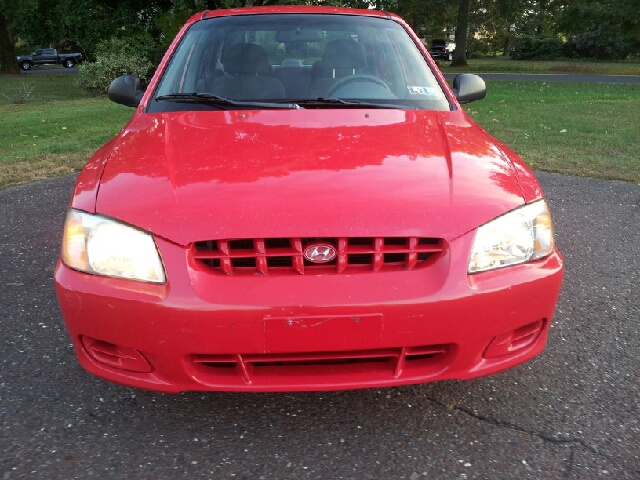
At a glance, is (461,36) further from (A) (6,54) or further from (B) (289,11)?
(B) (289,11)

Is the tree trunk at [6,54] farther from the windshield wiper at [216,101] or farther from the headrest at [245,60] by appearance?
the windshield wiper at [216,101]

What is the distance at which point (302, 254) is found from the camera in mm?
1963

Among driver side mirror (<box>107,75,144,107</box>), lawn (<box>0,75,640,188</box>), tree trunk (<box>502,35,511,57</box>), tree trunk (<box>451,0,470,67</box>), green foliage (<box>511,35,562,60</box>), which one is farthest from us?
tree trunk (<box>502,35,511,57</box>)

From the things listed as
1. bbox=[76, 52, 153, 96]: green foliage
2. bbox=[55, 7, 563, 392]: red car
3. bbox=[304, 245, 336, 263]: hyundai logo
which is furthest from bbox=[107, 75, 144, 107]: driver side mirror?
bbox=[76, 52, 153, 96]: green foliage

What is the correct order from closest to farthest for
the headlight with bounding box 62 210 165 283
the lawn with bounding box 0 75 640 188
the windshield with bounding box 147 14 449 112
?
the headlight with bounding box 62 210 165 283
the windshield with bounding box 147 14 449 112
the lawn with bounding box 0 75 640 188

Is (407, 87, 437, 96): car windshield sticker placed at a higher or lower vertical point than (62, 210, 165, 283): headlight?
higher

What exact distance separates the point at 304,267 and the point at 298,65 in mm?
1757

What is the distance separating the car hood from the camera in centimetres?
201

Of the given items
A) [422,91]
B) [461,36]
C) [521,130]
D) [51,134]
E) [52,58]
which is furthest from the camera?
[52,58]

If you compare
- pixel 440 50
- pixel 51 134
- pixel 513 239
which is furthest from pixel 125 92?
pixel 440 50

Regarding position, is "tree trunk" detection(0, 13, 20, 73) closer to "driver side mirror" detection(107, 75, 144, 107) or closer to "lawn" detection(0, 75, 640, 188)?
"lawn" detection(0, 75, 640, 188)

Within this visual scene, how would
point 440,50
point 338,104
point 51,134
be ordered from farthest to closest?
point 440,50, point 51,134, point 338,104

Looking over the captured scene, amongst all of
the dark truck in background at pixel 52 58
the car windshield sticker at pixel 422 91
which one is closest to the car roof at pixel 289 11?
the car windshield sticker at pixel 422 91

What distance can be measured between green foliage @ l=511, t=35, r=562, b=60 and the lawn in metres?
26.0
